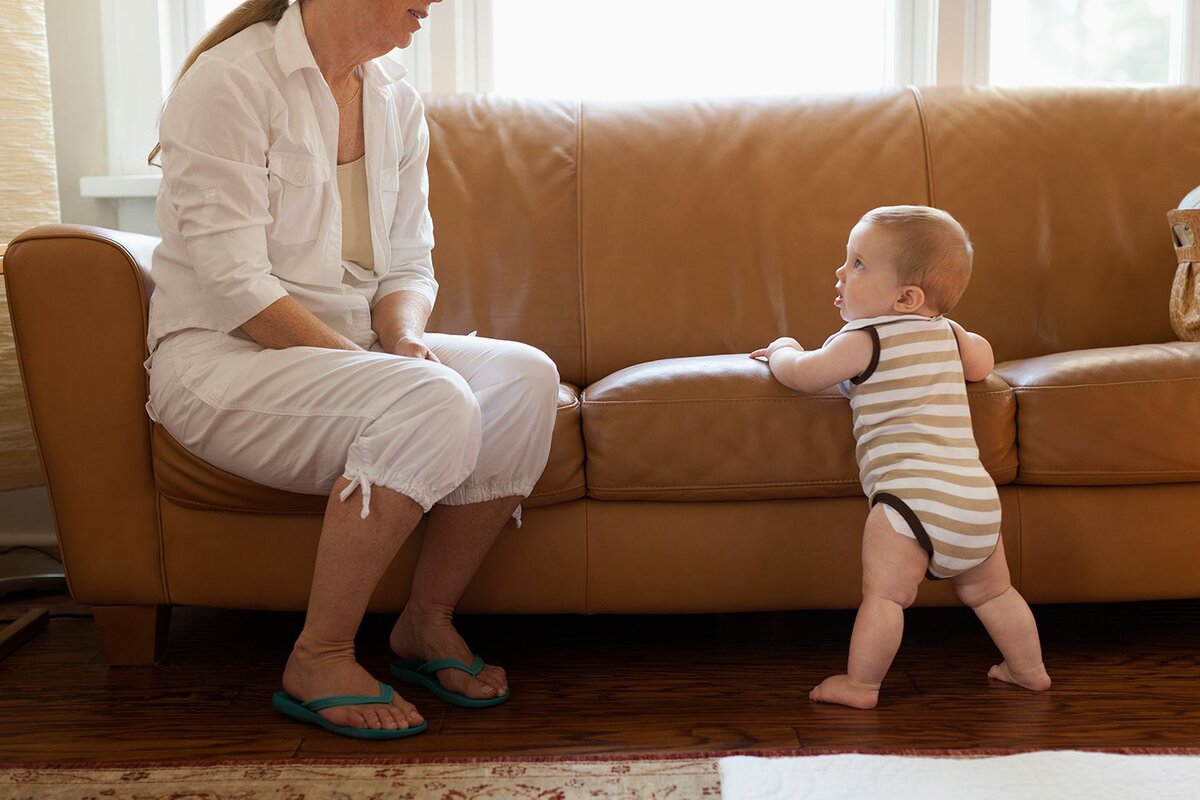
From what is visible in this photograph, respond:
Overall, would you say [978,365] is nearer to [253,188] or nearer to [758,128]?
[758,128]

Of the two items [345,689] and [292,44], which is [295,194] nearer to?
[292,44]

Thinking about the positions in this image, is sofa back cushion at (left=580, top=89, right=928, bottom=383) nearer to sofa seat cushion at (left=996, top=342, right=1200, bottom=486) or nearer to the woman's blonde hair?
sofa seat cushion at (left=996, top=342, right=1200, bottom=486)

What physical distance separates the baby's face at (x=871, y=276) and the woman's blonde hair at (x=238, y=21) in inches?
35.2

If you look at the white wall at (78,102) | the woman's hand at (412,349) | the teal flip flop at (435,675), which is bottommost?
the teal flip flop at (435,675)

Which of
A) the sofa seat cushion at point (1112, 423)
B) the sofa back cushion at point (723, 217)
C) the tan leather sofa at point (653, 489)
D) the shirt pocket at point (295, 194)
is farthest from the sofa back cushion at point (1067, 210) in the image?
the shirt pocket at point (295, 194)

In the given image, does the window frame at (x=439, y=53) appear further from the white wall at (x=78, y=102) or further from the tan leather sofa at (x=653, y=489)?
the tan leather sofa at (x=653, y=489)

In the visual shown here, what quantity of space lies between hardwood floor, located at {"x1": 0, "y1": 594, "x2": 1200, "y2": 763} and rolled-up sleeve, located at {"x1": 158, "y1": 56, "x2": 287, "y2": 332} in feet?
1.84

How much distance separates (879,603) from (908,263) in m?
0.46

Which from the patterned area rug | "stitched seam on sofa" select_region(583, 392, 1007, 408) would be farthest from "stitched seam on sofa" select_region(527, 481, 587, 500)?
the patterned area rug

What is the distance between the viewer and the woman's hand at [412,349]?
159 centimetres

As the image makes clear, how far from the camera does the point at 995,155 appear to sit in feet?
7.31

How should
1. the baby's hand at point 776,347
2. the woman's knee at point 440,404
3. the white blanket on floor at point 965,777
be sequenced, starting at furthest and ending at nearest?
1. the baby's hand at point 776,347
2. the woman's knee at point 440,404
3. the white blanket on floor at point 965,777

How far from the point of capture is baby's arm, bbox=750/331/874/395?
156 cm

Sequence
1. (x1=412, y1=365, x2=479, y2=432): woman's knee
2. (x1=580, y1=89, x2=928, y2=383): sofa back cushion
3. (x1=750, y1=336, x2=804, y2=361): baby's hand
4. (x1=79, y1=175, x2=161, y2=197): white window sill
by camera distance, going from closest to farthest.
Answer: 1. (x1=412, y1=365, x2=479, y2=432): woman's knee
2. (x1=750, y1=336, x2=804, y2=361): baby's hand
3. (x1=580, y1=89, x2=928, y2=383): sofa back cushion
4. (x1=79, y1=175, x2=161, y2=197): white window sill
